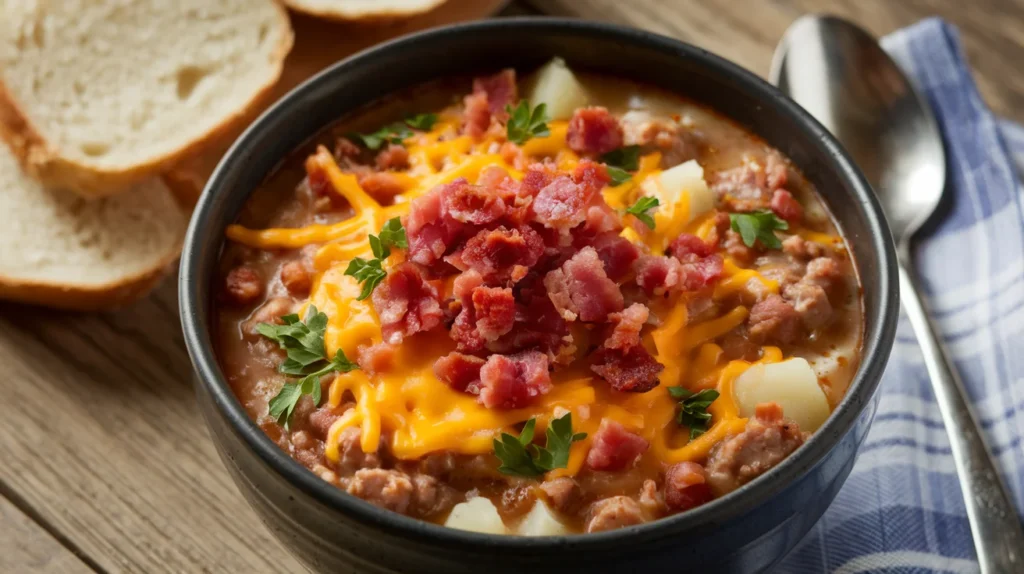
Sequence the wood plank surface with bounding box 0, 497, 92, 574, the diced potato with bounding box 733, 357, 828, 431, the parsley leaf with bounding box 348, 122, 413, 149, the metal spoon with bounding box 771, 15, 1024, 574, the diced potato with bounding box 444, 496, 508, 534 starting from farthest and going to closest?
the metal spoon with bounding box 771, 15, 1024, 574, the parsley leaf with bounding box 348, 122, 413, 149, the wood plank surface with bounding box 0, 497, 92, 574, the diced potato with bounding box 733, 357, 828, 431, the diced potato with bounding box 444, 496, 508, 534

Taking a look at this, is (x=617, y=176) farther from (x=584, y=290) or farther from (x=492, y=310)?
(x=492, y=310)

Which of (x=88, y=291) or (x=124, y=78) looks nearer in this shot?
(x=88, y=291)

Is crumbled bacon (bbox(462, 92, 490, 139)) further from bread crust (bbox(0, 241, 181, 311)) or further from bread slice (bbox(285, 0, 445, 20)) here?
bread crust (bbox(0, 241, 181, 311))

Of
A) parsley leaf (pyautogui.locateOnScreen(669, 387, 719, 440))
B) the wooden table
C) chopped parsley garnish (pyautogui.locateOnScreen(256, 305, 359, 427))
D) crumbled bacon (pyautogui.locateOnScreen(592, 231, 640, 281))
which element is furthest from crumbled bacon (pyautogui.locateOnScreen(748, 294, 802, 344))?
the wooden table

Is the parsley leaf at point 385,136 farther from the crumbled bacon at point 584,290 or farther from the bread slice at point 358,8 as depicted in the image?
the bread slice at point 358,8

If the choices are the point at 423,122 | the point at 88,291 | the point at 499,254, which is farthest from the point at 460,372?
the point at 88,291

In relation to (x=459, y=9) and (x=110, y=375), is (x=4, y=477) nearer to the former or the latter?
(x=110, y=375)
